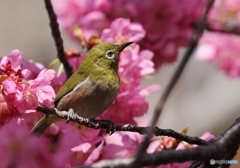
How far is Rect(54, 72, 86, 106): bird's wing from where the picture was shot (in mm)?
2107

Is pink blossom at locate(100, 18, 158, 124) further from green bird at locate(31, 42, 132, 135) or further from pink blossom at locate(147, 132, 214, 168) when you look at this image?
pink blossom at locate(147, 132, 214, 168)

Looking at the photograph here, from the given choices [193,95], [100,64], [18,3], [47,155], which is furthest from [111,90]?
[18,3]

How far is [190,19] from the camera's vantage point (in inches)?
107

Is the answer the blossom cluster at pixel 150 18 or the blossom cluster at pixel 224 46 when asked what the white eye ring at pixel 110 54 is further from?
the blossom cluster at pixel 224 46

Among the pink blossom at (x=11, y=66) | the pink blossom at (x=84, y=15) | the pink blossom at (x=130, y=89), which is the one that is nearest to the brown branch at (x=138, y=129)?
the pink blossom at (x=11, y=66)

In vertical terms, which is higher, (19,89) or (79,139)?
(19,89)

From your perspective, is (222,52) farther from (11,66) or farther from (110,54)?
(11,66)

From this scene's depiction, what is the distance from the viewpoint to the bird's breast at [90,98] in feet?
7.02

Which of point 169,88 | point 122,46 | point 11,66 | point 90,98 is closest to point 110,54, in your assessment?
point 122,46

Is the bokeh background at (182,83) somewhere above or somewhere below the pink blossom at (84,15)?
below

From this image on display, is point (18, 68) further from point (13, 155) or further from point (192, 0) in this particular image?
→ point (192, 0)

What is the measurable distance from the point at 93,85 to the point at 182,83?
2.69m

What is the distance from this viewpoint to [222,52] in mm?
3586

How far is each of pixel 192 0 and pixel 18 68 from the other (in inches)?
47.0
